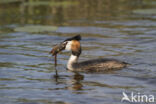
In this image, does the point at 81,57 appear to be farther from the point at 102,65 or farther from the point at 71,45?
the point at 102,65

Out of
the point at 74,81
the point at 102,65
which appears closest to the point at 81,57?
the point at 102,65

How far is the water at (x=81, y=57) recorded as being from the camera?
35.0 feet

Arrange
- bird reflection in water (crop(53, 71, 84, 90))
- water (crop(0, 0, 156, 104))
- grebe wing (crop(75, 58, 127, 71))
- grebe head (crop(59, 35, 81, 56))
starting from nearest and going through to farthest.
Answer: water (crop(0, 0, 156, 104)) → bird reflection in water (crop(53, 71, 84, 90)) → grebe wing (crop(75, 58, 127, 71)) → grebe head (crop(59, 35, 81, 56))

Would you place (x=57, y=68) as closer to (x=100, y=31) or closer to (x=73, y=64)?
(x=73, y=64)

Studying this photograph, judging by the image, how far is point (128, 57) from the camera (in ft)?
51.6

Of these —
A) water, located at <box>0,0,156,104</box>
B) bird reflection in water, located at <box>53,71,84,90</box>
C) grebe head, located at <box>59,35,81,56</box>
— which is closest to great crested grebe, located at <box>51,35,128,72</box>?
grebe head, located at <box>59,35,81,56</box>

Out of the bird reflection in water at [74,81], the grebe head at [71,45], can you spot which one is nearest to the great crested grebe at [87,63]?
the grebe head at [71,45]

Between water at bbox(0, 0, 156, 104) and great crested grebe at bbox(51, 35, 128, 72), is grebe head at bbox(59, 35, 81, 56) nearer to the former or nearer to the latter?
great crested grebe at bbox(51, 35, 128, 72)

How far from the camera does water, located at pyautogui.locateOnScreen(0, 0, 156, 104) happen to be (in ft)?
35.0

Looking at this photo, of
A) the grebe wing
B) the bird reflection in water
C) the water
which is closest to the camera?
the water

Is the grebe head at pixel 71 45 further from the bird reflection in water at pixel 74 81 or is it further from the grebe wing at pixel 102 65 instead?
the bird reflection in water at pixel 74 81

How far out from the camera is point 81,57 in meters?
16.6

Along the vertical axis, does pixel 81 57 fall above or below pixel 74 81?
above

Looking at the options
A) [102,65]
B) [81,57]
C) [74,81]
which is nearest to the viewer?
[74,81]
